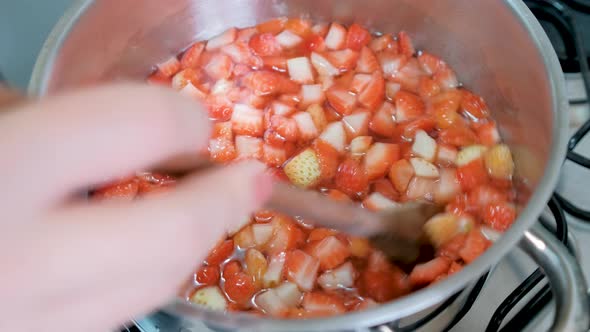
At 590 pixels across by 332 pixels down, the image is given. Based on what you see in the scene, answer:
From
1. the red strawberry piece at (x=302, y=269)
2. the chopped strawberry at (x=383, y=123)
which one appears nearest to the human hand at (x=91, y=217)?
the red strawberry piece at (x=302, y=269)

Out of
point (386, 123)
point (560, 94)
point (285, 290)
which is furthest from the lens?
point (386, 123)

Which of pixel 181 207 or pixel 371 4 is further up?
pixel 181 207

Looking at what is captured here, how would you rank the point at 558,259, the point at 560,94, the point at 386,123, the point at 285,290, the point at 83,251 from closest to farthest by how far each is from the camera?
the point at 83,251
the point at 558,259
the point at 560,94
the point at 285,290
the point at 386,123

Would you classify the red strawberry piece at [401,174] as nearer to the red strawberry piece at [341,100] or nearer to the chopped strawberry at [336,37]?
the red strawberry piece at [341,100]

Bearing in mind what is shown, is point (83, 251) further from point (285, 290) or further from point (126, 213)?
point (285, 290)

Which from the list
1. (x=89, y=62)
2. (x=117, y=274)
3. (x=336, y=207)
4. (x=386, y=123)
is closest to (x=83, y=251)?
(x=117, y=274)

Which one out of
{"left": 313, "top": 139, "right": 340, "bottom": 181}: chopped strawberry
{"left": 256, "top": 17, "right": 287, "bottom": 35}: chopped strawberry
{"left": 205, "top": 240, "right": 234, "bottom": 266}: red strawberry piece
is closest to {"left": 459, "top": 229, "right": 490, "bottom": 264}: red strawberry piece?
{"left": 313, "top": 139, "right": 340, "bottom": 181}: chopped strawberry
